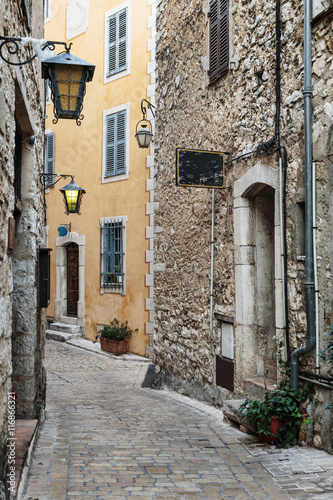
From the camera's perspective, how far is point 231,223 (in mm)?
6484

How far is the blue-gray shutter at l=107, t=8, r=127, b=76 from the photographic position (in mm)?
12219

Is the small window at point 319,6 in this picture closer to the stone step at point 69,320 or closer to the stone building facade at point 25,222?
the stone building facade at point 25,222

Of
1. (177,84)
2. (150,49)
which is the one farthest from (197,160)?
(150,49)

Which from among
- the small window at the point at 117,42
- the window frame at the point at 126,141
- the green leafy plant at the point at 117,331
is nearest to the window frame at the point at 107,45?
the small window at the point at 117,42

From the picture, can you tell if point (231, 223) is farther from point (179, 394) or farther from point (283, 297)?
point (179, 394)

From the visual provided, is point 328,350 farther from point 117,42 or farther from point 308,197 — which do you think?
point 117,42

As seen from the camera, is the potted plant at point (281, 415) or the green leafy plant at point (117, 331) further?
the green leafy plant at point (117, 331)

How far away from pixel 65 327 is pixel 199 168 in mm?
8168

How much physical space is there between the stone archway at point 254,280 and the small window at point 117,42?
709 cm

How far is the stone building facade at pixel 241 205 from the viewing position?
15.6 ft

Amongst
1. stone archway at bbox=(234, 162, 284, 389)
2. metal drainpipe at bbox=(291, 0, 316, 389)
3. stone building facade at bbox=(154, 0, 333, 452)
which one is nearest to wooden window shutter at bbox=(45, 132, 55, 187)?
stone building facade at bbox=(154, 0, 333, 452)

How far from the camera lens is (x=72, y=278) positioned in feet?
45.6

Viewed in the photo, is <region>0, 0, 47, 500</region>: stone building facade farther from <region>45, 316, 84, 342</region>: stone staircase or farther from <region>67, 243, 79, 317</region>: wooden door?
<region>67, 243, 79, 317</region>: wooden door

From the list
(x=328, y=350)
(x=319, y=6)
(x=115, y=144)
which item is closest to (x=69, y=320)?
(x=115, y=144)
